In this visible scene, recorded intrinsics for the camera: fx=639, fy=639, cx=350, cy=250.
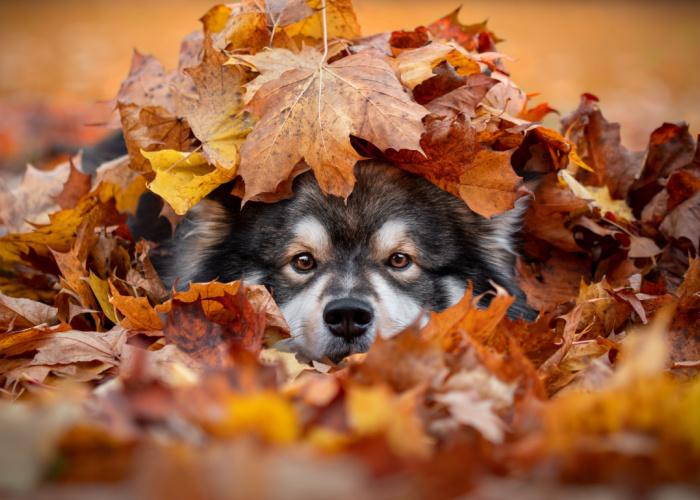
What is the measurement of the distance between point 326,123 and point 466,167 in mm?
548

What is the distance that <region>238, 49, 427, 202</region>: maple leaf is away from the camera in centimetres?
226

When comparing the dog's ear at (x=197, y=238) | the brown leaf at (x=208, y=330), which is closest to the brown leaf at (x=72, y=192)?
the dog's ear at (x=197, y=238)

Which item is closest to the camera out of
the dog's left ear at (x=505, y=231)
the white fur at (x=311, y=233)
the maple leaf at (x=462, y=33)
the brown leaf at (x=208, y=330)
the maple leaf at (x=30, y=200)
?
the brown leaf at (x=208, y=330)

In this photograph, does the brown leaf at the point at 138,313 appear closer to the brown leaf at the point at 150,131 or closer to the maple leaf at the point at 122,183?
the brown leaf at the point at 150,131

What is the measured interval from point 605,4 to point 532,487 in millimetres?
18767

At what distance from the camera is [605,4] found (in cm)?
1719

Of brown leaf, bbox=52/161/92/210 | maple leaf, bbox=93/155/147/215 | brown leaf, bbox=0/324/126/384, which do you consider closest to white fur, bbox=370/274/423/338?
brown leaf, bbox=0/324/126/384

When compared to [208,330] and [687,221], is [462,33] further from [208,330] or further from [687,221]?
[208,330]

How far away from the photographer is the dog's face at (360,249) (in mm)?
2502

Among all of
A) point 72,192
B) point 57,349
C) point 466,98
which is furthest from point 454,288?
point 72,192

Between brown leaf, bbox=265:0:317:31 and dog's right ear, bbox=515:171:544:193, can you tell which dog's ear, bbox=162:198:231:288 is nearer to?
brown leaf, bbox=265:0:317:31

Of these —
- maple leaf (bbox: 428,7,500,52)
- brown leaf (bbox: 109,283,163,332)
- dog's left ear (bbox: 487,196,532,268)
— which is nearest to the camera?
brown leaf (bbox: 109,283,163,332)

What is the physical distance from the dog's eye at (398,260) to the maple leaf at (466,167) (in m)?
0.34

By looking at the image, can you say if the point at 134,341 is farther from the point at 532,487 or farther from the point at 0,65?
the point at 0,65
